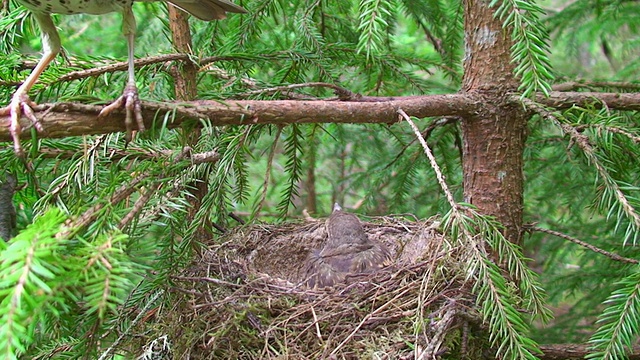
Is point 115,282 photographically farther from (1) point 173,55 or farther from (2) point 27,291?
(1) point 173,55

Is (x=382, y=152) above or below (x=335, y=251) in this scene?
above

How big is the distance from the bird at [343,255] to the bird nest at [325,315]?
0.58 feet

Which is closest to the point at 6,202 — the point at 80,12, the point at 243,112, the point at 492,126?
the point at 80,12

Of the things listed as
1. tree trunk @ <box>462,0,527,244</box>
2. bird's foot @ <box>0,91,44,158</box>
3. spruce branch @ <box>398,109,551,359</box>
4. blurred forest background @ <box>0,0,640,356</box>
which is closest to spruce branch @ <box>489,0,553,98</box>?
blurred forest background @ <box>0,0,640,356</box>

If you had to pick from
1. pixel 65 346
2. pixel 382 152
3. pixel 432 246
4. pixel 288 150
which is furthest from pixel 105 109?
pixel 382 152

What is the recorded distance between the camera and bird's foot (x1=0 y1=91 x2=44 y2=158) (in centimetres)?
135

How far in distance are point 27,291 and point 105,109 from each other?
0.56 meters

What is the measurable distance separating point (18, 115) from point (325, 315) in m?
1.17

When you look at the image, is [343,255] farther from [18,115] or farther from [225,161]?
[18,115]

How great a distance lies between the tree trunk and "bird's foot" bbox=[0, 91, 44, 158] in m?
1.55

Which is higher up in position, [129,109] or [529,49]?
[529,49]

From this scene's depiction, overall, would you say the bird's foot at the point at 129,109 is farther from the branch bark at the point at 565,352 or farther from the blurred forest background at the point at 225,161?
the branch bark at the point at 565,352

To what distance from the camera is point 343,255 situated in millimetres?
2746

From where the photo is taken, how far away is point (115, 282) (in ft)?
3.71
